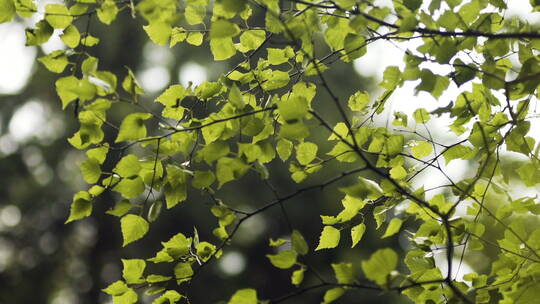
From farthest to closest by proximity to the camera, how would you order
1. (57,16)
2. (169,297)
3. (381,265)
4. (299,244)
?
(169,297) → (57,16) → (299,244) → (381,265)

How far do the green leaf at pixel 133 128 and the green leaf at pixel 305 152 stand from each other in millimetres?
349

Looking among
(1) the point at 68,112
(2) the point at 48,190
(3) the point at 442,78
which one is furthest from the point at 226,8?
(2) the point at 48,190

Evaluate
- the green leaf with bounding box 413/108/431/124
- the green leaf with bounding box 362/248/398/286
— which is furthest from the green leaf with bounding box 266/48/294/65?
the green leaf with bounding box 362/248/398/286

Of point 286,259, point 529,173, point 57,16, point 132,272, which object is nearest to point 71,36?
point 57,16

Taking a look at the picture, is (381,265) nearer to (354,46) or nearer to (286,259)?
(286,259)

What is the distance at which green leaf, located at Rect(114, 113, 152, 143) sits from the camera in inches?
44.1

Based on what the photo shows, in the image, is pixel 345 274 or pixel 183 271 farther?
pixel 183 271

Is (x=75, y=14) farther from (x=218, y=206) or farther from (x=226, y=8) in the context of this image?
(x=218, y=206)

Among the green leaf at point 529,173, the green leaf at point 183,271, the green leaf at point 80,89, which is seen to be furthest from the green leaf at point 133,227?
the green leaf at point 529,173

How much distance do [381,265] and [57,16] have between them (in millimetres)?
746

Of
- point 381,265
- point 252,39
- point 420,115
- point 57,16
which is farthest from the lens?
point 420,115

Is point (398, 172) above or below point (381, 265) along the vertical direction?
below

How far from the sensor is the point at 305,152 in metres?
1.36

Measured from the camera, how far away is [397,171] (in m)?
1.55
